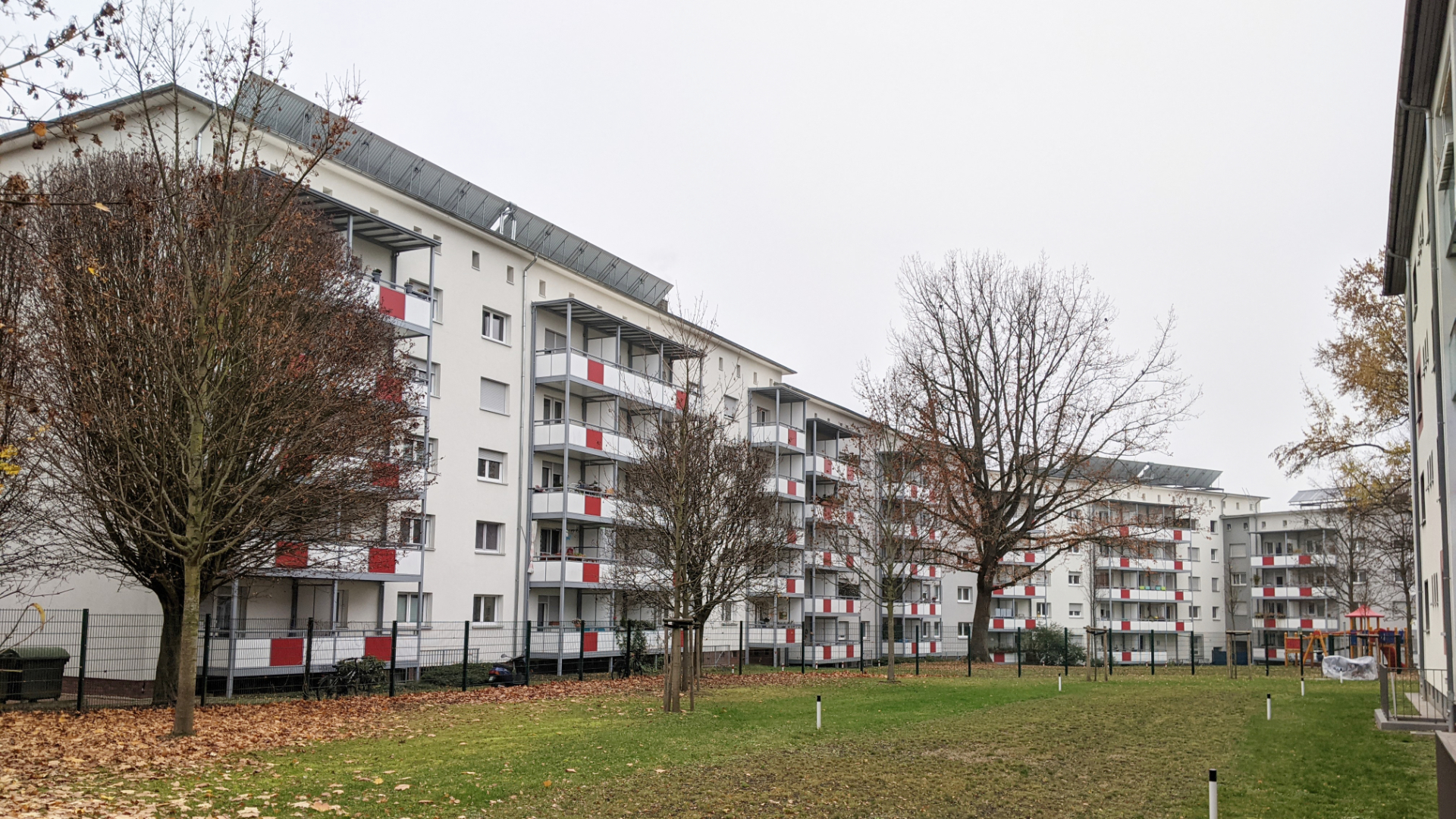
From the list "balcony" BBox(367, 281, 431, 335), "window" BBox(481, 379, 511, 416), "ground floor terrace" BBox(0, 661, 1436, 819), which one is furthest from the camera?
"window" BBox(481, 379, 511, 416)

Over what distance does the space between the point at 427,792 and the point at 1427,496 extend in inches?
861

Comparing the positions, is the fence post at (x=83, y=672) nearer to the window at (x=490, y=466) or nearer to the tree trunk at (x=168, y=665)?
the tree trunk at (x=168, y=665)

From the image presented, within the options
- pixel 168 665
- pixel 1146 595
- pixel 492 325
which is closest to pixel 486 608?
pixel 492 325

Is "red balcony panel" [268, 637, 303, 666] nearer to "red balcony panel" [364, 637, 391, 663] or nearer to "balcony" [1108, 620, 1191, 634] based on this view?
"red balcony panel" [364, 637, 391, 663]

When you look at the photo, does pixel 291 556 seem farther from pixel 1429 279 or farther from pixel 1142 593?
pixel 1142 593

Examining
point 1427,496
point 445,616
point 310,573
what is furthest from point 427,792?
point 445,616

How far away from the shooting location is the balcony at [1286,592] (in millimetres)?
90188

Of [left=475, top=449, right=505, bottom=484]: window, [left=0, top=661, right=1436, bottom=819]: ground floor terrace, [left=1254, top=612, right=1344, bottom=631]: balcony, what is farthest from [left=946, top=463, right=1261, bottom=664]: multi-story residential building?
[left=0, top=661, right=1436, bottom=819]: ground floor terrace

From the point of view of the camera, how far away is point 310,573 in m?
26.8

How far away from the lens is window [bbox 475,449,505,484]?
37531mm

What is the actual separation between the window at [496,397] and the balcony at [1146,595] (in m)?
57.9

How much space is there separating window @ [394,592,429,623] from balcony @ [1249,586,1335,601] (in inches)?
3056

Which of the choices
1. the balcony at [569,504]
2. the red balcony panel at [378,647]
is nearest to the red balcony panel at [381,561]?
the red balcony panel at [378,647]

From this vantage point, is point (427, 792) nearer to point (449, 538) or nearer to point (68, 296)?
point (68, 296)
